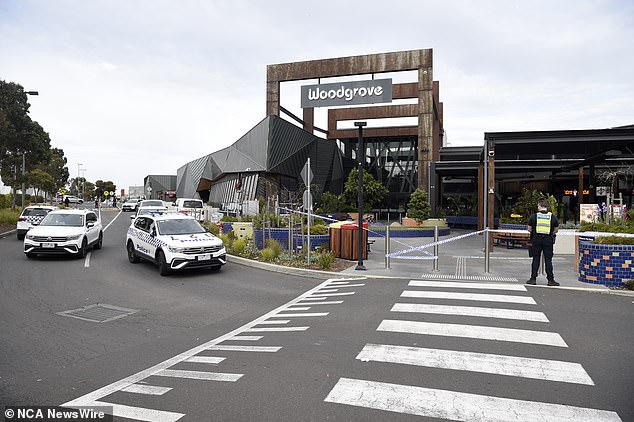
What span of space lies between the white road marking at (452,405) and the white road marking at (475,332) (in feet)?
6.94

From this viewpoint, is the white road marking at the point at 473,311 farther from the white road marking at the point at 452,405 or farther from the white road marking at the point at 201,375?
the white road marking at the point at 201,375

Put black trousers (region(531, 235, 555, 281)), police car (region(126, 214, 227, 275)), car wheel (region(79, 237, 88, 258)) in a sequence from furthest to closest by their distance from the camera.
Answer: car wheel (region(79, 237, 88, 258)) → police car (region(126, 214, 227, 275)) → black trousers (region(531, 235, 555, 281))

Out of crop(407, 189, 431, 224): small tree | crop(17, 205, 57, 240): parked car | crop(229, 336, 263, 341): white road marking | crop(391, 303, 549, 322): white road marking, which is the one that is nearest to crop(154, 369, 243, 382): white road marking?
crop(229, 336, 263, 341): white road marking

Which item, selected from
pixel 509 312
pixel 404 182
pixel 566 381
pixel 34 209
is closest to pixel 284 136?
pixel 404 182

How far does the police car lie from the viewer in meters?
12.2

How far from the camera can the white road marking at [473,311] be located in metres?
7.54

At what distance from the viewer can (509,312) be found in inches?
310

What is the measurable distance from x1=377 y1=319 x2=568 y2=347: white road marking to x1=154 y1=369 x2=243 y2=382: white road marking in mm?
2616

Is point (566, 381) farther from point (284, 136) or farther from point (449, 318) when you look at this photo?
point (284, 136)

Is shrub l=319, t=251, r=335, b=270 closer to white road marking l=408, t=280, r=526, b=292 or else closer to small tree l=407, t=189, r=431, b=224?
white road marking l=408, t=280, r=526, b=292

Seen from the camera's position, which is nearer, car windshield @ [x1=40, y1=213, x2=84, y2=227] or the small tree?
car windshield @ [x1=40, y1=213, x2=84, y2=227]

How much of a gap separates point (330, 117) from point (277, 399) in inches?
1891

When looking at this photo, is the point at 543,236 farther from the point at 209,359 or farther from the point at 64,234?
the point at 64,234

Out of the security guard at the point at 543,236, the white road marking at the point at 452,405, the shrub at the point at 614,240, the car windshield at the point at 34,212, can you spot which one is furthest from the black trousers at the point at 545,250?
the car windshield at the point at 34,212
